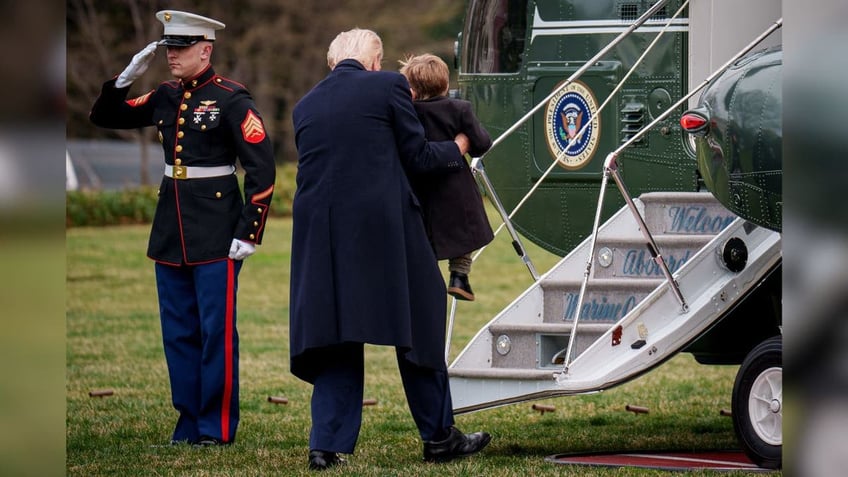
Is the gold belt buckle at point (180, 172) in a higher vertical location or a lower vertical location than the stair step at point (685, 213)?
higher

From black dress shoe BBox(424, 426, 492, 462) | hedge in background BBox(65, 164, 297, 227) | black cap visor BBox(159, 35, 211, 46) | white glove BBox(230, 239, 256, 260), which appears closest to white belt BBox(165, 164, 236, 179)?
white glove BBox(230, 239, 256, 260)

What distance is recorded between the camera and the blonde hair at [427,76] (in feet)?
18.1

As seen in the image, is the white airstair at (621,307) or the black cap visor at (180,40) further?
the black cap visor at (180,40)

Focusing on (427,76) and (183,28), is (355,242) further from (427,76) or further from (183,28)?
(183,28)

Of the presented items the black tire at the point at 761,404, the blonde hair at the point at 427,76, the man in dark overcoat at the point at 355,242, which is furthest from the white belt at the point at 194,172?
the black tire at the point at 761,404

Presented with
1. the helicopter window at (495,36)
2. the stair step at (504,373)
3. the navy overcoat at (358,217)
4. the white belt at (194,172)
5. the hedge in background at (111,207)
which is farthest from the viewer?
the hedge in background at (111,207)

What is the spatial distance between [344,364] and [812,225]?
3100 millimetres

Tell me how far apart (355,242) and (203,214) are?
112 cm

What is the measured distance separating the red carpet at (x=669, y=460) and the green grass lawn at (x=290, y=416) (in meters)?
0.17

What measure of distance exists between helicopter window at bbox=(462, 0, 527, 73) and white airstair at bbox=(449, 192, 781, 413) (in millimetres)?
1608

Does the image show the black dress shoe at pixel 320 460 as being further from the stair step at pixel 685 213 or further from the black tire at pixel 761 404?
the stair step at pixel 685 213

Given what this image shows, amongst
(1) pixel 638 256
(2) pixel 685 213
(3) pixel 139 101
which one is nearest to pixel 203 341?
(3) pixel 139 101

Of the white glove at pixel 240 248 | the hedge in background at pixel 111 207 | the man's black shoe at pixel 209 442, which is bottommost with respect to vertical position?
the hedge in background at pixel 111 207

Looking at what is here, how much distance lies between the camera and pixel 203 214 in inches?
236
